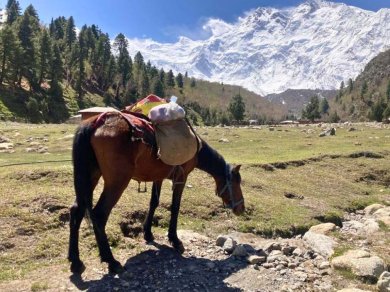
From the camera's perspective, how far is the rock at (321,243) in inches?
379

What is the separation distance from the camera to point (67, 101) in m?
92.6

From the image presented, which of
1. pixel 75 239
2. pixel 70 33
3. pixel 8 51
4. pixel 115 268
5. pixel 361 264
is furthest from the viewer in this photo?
pixel 70 33

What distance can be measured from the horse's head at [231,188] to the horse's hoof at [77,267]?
135 inches

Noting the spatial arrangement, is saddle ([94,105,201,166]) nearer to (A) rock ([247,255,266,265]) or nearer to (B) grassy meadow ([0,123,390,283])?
(B) grassy meadow ([0,123,390,283])

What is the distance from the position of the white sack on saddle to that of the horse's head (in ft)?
6.23

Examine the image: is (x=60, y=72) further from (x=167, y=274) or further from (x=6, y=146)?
(x=167, y=274)

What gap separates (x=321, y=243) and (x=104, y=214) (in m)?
5.32

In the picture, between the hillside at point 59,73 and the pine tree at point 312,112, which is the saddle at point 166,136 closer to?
the hillside at point 59,73

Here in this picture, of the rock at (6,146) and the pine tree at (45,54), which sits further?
the pine tree at (45,54)

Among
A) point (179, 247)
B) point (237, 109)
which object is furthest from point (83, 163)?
point (237, 109)

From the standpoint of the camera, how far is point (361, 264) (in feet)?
28.2

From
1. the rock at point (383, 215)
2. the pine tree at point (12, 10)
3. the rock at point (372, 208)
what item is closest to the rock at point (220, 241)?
the rock at point (383, 215)

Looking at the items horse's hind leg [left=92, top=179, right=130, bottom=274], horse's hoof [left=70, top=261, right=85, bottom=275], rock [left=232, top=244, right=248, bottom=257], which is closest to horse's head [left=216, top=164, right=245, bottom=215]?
rock [left=232, top=244, right=248, bottom=257]

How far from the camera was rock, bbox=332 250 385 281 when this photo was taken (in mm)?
8391
